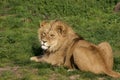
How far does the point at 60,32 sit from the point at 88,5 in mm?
7811

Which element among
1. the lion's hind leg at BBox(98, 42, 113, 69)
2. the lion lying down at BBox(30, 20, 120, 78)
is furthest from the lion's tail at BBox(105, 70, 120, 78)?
the lion's hind leg at BBox(98, 42, 113, 69)

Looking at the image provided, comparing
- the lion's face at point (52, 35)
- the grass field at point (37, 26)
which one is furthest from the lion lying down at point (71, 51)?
the grass field at point (37, 26)

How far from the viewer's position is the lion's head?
778 centimetres

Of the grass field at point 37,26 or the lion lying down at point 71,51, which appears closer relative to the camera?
the lion lying down at point 71,51

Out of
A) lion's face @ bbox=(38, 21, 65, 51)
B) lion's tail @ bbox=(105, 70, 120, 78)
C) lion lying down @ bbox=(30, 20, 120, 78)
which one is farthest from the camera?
lion's face @ bbox=(38, 21, 65, 51)

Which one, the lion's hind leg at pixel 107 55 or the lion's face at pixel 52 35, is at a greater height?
the lion's face at pixel 52 35

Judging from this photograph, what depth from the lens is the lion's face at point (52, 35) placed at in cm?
778

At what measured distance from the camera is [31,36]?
11.0 m

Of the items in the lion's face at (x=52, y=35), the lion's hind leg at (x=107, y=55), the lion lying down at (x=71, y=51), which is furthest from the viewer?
the lion's face at (x=52, y=35)

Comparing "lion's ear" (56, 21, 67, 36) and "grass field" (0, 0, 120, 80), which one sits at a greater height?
"lion's ear" (56, 21, 67, 36)

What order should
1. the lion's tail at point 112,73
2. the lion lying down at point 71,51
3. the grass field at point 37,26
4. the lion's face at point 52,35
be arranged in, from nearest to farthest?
the lion's tail at point 112,73 < the lion lying down at point 71,51 < the grass field at point 37,26 < the lion's face at point 52,35

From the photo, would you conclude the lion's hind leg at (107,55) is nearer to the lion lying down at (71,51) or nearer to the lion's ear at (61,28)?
the lion lying down at (71,51)

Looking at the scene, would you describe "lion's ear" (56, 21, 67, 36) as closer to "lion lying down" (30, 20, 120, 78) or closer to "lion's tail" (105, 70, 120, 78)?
"lion lying down" (30, 20, 120, 78)

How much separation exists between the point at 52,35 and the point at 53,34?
0.03m
